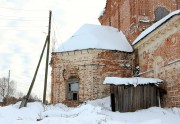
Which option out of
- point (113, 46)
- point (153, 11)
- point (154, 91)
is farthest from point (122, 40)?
point (154, 91)

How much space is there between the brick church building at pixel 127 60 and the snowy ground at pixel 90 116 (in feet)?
3.47

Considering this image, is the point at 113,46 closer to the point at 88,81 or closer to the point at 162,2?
the point at 88,81

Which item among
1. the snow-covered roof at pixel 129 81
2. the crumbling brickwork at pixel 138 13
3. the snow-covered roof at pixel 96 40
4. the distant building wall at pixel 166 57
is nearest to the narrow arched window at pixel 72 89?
the snow-covered roof at pixel 96 40

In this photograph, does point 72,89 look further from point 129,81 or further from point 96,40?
point 129,81

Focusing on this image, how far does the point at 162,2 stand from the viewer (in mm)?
18906

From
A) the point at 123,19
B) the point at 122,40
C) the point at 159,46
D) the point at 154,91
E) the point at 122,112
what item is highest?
the point at 123,19

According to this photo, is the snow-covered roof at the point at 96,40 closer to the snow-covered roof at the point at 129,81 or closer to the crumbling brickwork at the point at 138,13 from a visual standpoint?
the crumbling brickwork at the point at 138,13

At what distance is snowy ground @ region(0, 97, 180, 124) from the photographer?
7922 mm

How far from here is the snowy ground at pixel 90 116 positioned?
792cm

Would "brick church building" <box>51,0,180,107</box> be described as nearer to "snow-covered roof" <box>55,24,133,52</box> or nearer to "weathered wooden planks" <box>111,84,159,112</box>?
"snow-covered roof" <box>55,24,133,52</box>

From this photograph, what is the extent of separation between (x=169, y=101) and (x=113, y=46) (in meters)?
5.77

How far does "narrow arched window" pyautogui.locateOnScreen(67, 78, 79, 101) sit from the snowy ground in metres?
0.80

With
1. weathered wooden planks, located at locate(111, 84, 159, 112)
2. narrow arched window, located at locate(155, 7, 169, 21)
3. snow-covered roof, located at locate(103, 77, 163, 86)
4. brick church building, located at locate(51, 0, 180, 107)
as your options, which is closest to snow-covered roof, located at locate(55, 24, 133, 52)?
brick church building, located at locate(51, 0, 180, 107)

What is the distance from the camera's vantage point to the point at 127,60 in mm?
17375
